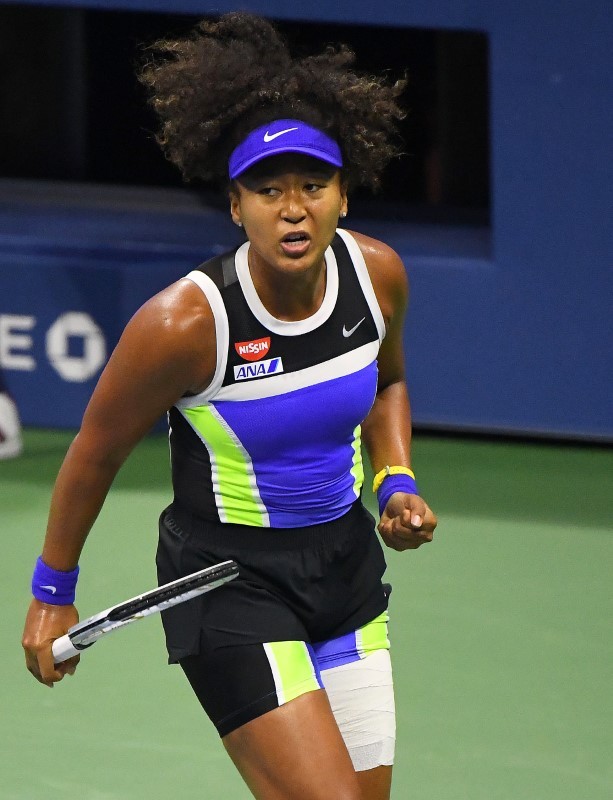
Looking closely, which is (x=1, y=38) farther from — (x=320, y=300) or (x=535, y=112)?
(x=320, y=300)

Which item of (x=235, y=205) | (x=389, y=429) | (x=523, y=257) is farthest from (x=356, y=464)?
(x=523, y=257)

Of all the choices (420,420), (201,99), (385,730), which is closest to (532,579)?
(420,420)

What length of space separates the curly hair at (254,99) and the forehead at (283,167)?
0.29 ft

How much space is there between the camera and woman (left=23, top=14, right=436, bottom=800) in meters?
2.84

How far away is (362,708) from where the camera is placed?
10.1 feet

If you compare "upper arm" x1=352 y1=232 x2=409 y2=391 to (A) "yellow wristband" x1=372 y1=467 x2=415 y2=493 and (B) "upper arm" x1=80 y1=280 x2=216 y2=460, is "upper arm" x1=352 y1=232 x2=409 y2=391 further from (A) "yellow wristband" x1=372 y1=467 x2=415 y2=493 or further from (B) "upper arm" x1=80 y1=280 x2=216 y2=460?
(B) "upper arm" x1=80 y1=280 x2=216 y2=460

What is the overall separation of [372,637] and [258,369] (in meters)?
0.61

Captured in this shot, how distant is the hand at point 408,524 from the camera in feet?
9.93

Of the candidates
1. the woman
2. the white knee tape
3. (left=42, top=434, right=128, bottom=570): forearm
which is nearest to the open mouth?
the woman

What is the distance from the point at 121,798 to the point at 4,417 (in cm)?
322

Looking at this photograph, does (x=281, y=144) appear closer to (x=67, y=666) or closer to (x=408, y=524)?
(x=408, y=524)

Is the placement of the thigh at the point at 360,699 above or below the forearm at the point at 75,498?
below

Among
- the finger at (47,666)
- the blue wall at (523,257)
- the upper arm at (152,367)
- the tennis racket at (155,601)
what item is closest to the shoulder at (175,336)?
the upper arm at (152,367)

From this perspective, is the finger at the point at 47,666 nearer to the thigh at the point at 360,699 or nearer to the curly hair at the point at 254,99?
the thigh at the point at 360,699
